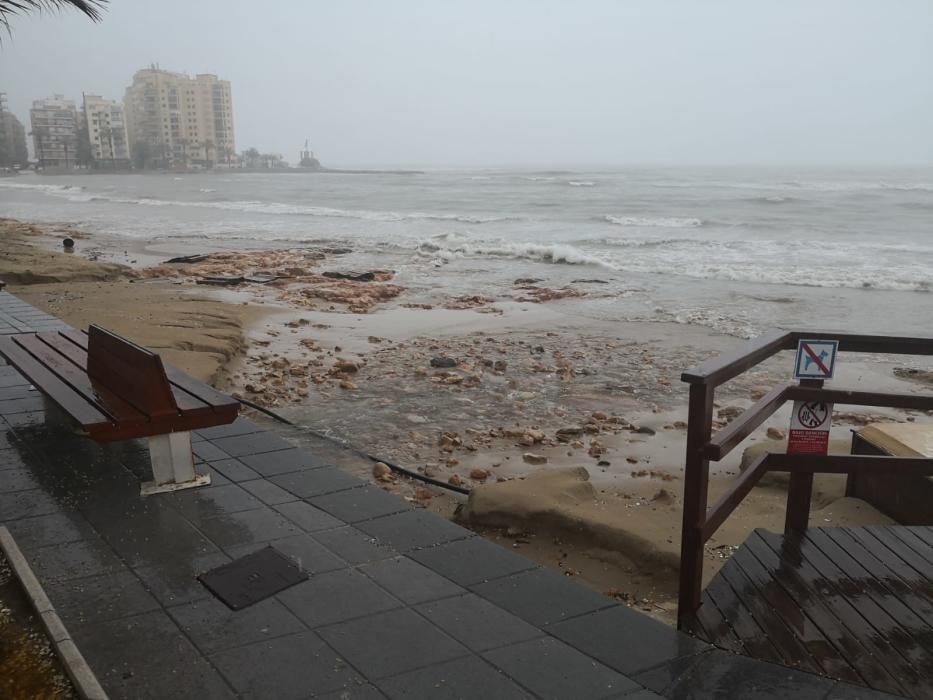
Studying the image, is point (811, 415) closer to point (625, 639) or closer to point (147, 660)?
point (625, 639)

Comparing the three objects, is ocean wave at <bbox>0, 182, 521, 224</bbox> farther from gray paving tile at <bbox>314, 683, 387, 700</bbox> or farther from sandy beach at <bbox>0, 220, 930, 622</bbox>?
gray paving tile at <bbox>314, 683, 387, 700</bbox>

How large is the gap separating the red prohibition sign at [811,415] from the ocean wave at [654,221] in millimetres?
29919

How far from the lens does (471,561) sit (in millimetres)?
3389

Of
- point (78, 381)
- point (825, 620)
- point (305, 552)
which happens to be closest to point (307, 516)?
point (305, 552)

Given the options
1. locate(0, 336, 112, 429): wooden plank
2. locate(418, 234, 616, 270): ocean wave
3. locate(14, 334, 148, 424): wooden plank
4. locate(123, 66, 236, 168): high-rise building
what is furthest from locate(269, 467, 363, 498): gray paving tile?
locate(123, 66, 236, 168): high-rise building

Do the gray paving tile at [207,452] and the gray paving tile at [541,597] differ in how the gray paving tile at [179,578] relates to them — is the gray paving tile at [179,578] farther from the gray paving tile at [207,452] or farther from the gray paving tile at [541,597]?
the gray paving tile at [207,452]

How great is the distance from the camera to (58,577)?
3184mm

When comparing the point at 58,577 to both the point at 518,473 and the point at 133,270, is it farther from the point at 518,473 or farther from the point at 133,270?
the point at 133,270

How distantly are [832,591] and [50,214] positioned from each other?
135ft

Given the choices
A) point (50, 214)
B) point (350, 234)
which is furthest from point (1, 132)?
point (350, 234)

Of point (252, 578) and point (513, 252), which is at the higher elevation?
point (252, 578)

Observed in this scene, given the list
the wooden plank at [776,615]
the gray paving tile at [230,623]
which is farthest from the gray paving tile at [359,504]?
the wooden plank at [776,615]

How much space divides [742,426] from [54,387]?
3.90 m

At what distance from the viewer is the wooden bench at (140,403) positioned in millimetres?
3887
